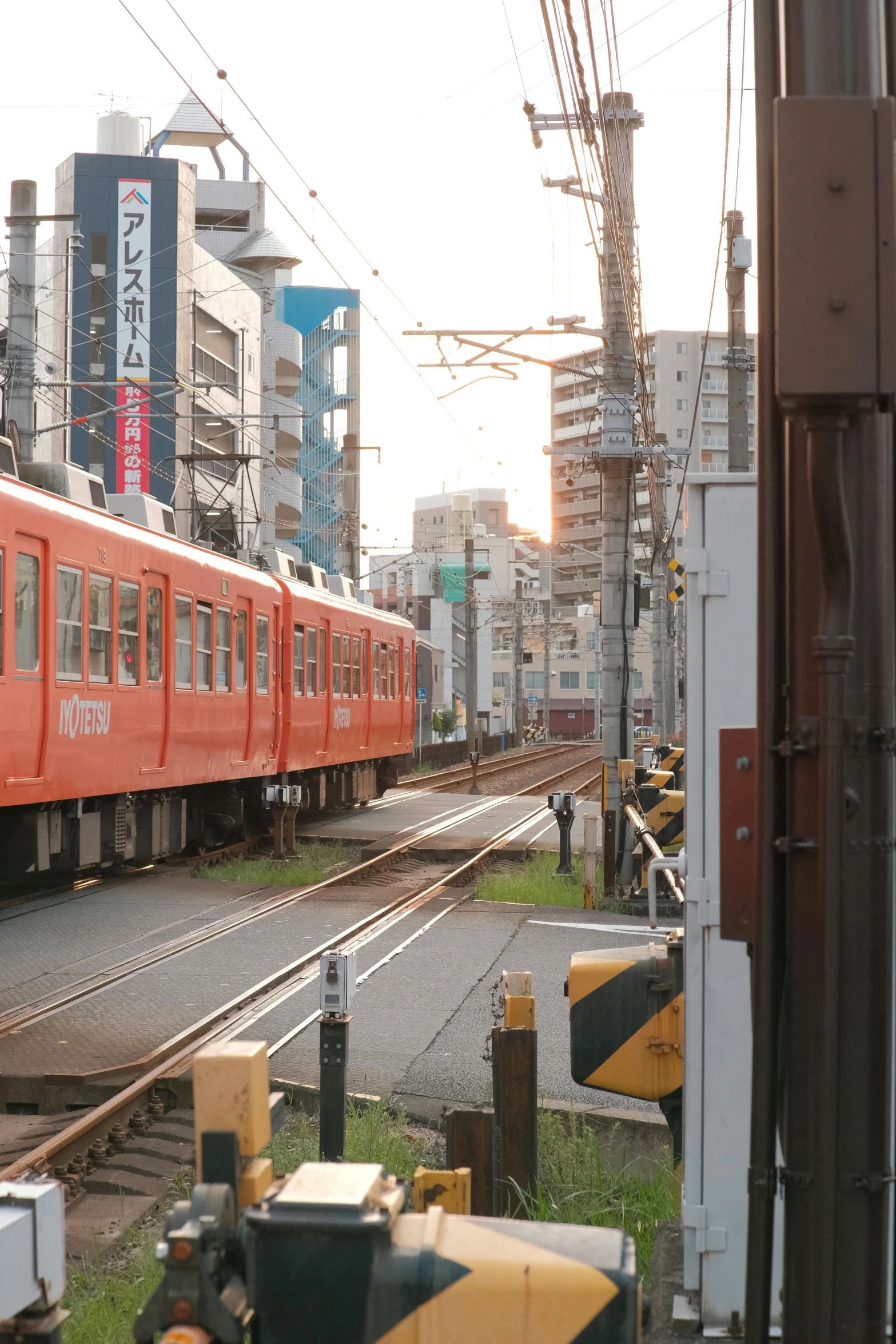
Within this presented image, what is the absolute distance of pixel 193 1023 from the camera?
725 cm

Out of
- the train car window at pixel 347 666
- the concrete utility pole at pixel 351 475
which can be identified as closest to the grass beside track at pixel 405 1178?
the train car window at pixel 347 666

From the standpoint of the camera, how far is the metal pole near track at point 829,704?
1.94 m

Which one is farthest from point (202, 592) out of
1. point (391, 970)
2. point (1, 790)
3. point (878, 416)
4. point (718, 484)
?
point (878, 416)

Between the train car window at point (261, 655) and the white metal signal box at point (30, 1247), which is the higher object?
the train car window at point (261, 655)

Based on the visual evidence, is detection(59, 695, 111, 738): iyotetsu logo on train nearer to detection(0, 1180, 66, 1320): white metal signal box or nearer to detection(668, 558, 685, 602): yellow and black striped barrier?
detection(668, 558, 685, 602): yellow and black striped barrier

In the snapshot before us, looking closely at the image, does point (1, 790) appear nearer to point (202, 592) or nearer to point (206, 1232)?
point (202, 592)

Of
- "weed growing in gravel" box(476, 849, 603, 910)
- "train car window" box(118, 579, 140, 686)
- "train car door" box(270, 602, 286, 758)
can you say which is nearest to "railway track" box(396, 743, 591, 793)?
"train car door" box(270, 602, 286, 758)

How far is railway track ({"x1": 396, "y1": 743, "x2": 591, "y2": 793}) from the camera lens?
3168 centimetres

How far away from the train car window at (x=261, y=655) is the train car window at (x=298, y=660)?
3.55ft

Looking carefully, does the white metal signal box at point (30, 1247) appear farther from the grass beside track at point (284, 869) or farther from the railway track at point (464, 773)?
the railway track at point (464, 773)

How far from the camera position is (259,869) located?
14227 mm

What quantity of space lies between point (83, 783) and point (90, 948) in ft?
6.59

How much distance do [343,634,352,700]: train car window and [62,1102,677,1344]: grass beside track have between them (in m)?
15.2

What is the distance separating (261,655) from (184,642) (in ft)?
9.44
